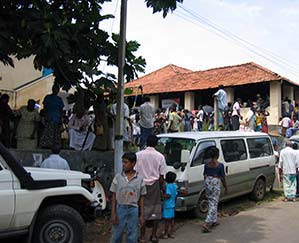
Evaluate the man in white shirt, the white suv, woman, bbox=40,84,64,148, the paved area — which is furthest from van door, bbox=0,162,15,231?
the man in white shirt

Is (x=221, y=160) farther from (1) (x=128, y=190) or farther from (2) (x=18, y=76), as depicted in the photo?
(2) (x=18, y=76)

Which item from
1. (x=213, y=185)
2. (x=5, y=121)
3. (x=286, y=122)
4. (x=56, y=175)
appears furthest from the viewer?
(x=286, y=122)

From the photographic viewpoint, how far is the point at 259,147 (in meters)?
10.6

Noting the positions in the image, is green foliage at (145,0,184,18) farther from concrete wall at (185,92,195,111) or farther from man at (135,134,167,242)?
concrete wall at (185,92,195,111)

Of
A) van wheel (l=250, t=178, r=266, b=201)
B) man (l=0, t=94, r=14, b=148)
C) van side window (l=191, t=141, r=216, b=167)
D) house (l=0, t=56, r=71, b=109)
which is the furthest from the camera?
house (l=0, t=56, r=71, b=109)

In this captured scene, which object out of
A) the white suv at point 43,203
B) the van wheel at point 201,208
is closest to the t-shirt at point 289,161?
the van wheel at point 201,208

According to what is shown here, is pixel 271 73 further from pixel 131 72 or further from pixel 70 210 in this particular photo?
pixel 70 210

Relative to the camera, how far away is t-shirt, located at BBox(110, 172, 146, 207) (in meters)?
5.20

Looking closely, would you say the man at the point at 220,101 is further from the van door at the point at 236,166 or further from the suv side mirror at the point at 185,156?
the suv side mirror at the point at 185,156

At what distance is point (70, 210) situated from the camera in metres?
5.62

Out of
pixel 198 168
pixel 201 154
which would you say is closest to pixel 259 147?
pixel 201 154

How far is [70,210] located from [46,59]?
89.2 inches

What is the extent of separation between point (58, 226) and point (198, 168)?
3.64m

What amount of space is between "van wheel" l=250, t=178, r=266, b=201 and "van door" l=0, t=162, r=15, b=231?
22.4 feet
